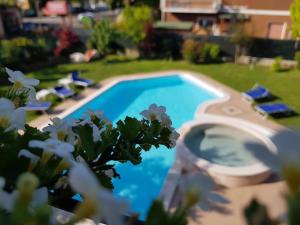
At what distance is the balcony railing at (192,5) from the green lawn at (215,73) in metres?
8.50

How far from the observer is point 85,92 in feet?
56.3

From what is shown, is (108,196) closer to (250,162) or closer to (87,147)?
(87,147)

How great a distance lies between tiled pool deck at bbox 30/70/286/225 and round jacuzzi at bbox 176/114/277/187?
0.39 meters

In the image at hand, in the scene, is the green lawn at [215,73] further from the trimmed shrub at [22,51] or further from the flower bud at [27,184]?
the flower bud at [27,184]

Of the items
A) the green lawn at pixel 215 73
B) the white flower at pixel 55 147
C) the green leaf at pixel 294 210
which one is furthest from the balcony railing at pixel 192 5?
the green leaf at pixel 294 210

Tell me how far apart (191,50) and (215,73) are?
304cm

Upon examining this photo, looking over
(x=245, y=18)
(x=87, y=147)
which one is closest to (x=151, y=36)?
(x=245, y=18)

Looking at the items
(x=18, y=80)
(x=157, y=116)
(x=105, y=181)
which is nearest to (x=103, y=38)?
(x=157, y=116)

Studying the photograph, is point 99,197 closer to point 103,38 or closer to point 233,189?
point 233,189

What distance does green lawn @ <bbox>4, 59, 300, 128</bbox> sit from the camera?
1708 cm

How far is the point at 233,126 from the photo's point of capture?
41.3 feet

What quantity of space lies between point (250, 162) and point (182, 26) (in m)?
20.2

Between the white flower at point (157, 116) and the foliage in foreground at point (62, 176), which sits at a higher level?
the foliage in foreground at point (62, 176)

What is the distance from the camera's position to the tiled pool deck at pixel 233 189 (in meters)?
1.16
